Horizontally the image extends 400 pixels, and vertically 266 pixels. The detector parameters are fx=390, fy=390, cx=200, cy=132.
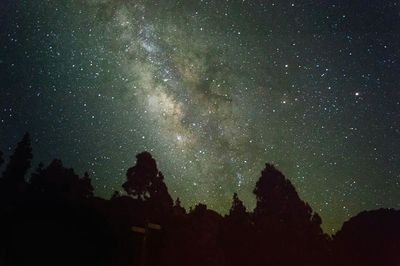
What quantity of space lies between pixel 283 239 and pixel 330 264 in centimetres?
560

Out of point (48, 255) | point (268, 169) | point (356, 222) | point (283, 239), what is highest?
point (268, 169)

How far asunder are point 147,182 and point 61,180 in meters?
9.19

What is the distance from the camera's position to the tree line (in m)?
20.6

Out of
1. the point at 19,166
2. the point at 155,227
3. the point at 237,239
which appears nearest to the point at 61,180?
the point at 19,166

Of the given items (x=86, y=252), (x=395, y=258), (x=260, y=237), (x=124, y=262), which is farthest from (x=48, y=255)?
(x=395, y=258)

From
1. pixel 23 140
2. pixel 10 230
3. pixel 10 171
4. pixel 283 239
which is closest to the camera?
pixel 10 230

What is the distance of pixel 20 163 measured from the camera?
43.3 metres

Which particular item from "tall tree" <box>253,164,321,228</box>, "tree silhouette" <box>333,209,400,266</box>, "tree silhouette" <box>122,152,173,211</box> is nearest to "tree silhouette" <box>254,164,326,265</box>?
"tall tree" <box>253,164,321,228</box>

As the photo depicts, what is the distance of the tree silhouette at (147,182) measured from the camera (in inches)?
1711

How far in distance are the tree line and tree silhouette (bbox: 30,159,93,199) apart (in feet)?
0.39

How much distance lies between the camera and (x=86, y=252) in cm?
2098

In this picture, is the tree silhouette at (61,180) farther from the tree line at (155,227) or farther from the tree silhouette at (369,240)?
the tree silhouette at (369,240)

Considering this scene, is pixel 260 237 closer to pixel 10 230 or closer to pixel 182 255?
pixel 182 255

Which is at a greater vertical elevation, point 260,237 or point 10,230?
point 260,237
